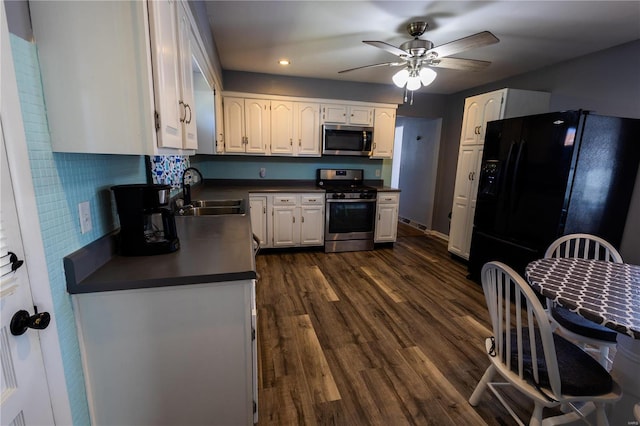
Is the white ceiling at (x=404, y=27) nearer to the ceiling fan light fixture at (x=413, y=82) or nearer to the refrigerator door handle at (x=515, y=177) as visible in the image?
the ceiling fan light fixture at (x=413, y=82)

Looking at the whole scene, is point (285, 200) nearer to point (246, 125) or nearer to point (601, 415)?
point (246, 125)

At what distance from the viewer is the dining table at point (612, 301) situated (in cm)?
106

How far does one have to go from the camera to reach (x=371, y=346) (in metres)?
2.05

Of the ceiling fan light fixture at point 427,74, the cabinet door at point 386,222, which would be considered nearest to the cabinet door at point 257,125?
the cabinet door at point 386,222

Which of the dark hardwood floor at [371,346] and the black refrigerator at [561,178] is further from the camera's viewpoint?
the black refrigerator at [561,178]

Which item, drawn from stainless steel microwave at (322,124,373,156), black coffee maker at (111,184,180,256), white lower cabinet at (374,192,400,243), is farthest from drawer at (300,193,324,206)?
black coffee maker at (111,184,180,256)

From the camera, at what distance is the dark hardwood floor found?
1.54m

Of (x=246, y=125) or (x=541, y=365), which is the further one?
(x=246, y=125)

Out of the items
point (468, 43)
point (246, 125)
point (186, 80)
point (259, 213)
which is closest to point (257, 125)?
Answer: point (246, 125)

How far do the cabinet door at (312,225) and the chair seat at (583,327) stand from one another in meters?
2.71

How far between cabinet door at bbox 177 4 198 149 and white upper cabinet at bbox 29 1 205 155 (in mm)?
390

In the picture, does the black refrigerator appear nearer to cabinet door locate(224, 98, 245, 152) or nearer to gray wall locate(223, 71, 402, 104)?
gray wall locate(223, 71, 402, 104)

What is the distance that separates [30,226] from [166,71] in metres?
0.67

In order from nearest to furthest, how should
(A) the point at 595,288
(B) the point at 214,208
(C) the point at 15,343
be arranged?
(C) the point at 15,343 < (A) the point at 595,288 < (B) the point at 214,208
